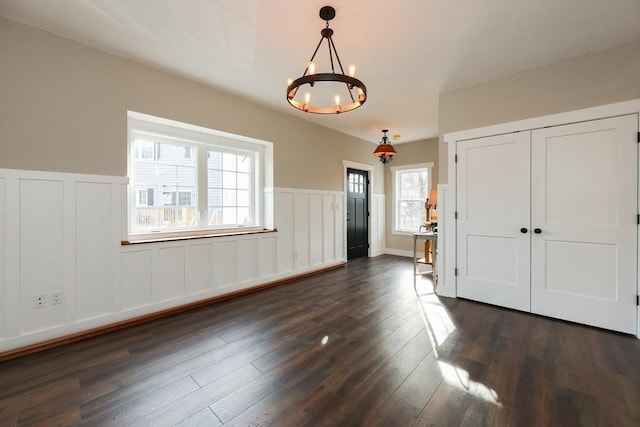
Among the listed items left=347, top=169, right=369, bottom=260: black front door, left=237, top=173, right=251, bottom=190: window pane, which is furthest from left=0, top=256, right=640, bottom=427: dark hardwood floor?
left=347, top=169, right=369, bottom=260: black front door

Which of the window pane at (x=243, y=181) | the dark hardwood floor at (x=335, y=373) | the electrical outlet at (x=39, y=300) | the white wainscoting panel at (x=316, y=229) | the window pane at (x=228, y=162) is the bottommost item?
the dark hardwood floor at (x=335, y=373)

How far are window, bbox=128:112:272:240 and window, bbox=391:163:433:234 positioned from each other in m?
3.60

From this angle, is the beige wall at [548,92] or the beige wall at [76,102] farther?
the beige wall at [548,92]

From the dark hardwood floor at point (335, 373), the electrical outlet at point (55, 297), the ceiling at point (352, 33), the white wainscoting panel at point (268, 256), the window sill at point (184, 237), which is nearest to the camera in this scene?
the dark hardwood floor at point (335, 373)

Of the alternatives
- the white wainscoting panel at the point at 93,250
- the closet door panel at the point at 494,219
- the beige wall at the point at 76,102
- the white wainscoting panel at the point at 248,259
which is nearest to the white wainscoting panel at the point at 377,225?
the closet door panel at the point at 494,219

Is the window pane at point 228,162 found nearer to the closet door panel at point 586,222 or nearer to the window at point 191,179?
the window at point 191,179

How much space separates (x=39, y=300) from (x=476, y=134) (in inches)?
185

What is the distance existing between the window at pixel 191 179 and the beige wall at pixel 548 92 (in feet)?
8.85

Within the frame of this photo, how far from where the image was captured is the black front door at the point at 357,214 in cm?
592

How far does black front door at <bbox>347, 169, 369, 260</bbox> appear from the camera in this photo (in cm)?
592

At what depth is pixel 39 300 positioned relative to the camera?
2305 mm

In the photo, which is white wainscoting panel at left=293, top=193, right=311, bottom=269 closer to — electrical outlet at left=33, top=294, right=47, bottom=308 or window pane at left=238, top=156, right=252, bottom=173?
window pane at left=238, top=156, right=252, bottom=173

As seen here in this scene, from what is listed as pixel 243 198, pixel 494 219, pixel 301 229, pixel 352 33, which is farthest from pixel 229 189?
pixel 494 219

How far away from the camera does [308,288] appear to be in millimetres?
3969
